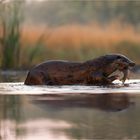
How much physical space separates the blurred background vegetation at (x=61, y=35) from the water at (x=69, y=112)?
7.53m

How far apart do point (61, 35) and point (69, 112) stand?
12447 millimetres

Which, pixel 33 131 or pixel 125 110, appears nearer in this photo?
pixel 33 131

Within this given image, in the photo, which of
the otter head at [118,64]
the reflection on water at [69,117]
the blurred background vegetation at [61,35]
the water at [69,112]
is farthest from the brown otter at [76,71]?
the blurred background vegetation at [61,35]

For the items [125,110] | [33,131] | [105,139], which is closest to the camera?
[105,139]

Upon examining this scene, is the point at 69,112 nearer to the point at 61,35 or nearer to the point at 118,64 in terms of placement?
the point at 118,64

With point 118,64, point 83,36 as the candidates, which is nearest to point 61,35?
point 83,36

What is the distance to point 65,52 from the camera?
19.4m

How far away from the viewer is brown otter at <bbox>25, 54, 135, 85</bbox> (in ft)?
36.2

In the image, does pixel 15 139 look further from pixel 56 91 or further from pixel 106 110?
pixel 56 91

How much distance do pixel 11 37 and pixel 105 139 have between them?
13011 mm

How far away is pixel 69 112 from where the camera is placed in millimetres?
7270

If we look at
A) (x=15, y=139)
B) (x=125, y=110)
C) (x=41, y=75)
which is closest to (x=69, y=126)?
(x=15, y=139)

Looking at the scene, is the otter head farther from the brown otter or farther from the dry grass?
the dry grass

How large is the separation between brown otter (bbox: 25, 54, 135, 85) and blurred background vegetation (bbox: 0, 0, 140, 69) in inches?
266
